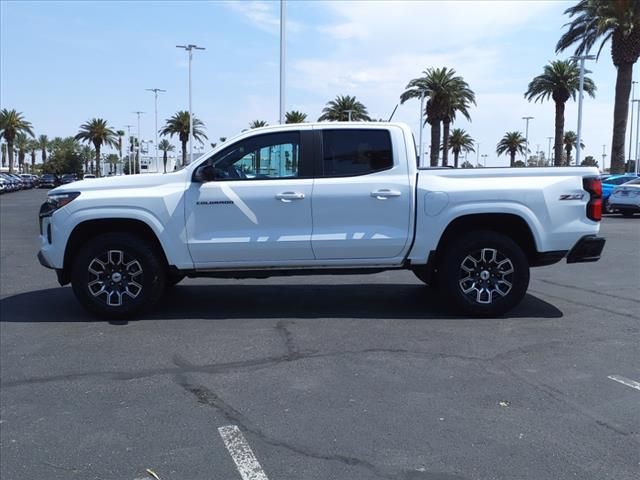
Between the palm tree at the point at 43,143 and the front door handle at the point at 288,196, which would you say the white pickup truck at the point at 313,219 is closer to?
the front door handle at the point at 288,196

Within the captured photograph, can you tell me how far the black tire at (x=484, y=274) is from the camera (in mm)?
7164

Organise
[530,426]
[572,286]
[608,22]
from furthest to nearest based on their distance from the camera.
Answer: [608,22] < [572,286] < [530,426]

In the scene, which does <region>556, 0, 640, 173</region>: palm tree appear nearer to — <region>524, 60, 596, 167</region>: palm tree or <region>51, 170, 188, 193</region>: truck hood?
<region>524, 60, 596, 167</region>: palm tree

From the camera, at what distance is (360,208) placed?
23.3 ft

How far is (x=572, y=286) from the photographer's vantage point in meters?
9.28

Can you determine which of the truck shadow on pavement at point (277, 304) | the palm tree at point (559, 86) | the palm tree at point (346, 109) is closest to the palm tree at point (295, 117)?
the palm tree at point (346, 109)

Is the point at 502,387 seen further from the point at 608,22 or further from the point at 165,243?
the point at 608,22

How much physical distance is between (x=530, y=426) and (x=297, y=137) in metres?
4.15

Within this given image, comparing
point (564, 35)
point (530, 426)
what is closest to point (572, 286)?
point (530, 426)

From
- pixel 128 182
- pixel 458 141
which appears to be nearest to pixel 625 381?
pixel 128 182

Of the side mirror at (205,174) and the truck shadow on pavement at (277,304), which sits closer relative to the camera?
the side mirror at (205,174)

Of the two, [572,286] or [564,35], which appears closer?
[572,286]

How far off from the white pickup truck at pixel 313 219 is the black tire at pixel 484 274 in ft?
0.04

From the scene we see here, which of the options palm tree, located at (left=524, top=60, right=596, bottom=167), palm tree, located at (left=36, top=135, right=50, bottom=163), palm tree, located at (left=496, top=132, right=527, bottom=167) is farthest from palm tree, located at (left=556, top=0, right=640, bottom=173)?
palm tree, located at (left=36, top=135, right=50, bottom=163)
